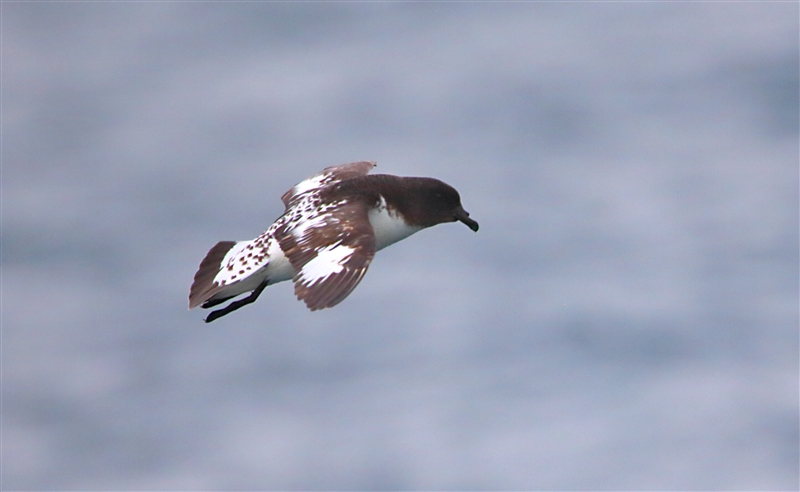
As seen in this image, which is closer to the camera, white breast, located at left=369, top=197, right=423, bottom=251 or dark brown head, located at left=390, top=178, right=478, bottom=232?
white breast, located at left=369, top=197, right=423, bottom=251

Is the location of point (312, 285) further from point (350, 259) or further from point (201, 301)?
point (201, 301)

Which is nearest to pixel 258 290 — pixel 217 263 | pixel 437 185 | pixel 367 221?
pixel 217 263

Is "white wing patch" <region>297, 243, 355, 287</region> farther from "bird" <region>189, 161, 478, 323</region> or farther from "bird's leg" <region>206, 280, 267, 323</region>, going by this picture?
"bird's leg" <region>206, 280, 267, 323</region>

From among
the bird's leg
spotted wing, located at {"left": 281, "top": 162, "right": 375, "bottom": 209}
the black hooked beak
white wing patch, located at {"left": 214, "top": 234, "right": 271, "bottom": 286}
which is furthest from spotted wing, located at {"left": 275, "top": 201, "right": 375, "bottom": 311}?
the black hooked beak

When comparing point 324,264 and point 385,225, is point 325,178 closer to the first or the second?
point 385,225

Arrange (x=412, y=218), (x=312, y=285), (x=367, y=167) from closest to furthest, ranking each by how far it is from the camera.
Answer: (x=312, y=285)
(x=412, y=218)
(x=367, y=167)

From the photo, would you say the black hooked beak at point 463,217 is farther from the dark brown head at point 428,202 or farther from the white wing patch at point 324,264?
the white wing patch at point 324,264

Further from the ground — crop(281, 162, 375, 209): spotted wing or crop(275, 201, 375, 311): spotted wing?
crop(281, 162, 375, 209): spotted wing
